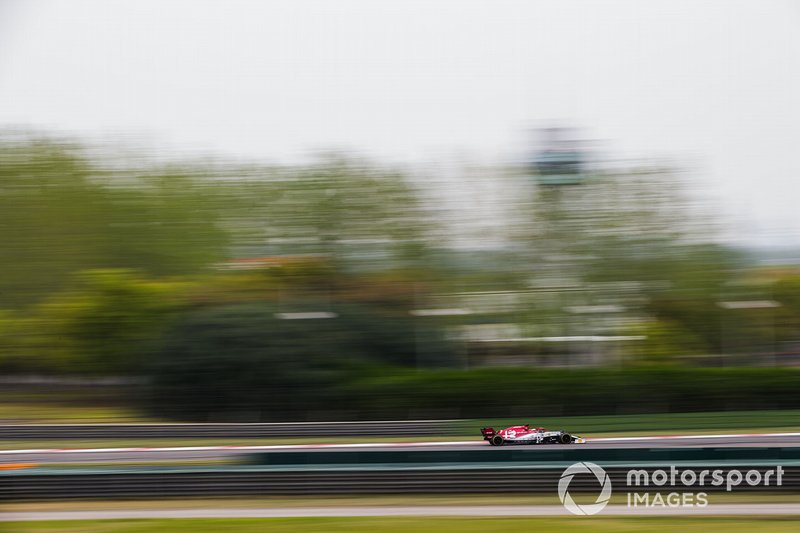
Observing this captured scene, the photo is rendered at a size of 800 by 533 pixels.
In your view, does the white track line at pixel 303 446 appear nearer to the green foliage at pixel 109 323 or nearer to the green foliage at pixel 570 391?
the green foliage at pixel 570 391

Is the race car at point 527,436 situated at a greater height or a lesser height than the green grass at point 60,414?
greater

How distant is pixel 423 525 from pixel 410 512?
0.58 m

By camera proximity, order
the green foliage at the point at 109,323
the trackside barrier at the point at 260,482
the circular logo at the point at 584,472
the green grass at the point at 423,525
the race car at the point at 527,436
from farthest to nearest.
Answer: the green foliage at the point at 109,323 < the race car at the point at 527,436 < the trackside barrier at the point at 260,482 < the circular logo at the point at 584,472 < the green grass at the point at 423,525

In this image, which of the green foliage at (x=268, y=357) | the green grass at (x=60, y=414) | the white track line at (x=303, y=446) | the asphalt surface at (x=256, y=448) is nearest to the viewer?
the asphalt surface at (x=256, y=448)

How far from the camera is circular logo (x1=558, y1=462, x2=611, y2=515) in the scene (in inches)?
299

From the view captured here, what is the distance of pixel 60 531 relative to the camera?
23.3ft

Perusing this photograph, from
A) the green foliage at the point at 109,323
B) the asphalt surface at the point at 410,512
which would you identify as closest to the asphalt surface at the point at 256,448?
the asphalt surface at the point at 410,512

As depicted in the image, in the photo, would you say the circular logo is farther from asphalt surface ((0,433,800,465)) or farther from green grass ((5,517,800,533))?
asphalt surface ((0,433,800,465))

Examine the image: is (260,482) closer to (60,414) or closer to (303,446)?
(303,446)

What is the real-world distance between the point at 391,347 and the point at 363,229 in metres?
3.84

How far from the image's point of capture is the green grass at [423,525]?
6.81 meters

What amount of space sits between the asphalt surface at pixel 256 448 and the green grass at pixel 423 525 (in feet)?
16.1

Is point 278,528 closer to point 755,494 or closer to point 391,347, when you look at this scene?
point 755,494

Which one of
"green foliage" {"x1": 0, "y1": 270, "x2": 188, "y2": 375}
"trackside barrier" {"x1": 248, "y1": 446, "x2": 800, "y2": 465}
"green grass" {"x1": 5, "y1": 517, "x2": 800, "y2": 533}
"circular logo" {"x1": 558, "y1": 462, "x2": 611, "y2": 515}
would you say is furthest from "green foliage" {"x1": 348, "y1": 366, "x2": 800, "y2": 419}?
"green grass" {"x1": 5, "y1": 517, "x2": 800, "y2": 533}
